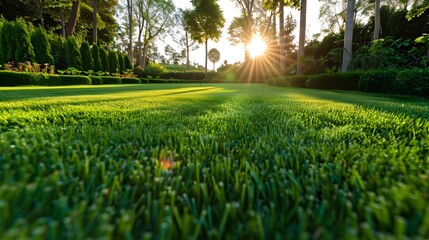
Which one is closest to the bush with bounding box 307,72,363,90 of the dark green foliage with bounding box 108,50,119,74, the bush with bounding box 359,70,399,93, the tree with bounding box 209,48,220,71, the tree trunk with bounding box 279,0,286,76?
the bush with bounding box 359,70,399,93

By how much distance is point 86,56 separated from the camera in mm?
16016

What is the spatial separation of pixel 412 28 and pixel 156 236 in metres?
20.8

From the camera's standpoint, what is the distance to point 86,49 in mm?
15953

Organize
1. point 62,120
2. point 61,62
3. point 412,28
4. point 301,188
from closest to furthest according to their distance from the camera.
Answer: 1. point 301,188
2. point 62,120
3. point 412,28
4. point 61,62

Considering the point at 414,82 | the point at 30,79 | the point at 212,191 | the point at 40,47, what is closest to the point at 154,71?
the point at 40,47

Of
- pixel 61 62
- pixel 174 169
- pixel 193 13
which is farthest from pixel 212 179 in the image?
pixel 193 13

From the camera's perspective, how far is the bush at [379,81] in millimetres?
5850

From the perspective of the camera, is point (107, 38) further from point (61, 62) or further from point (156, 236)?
point (156, 236)

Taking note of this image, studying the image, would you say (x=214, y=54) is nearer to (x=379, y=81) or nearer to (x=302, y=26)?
(x=302, y=26)

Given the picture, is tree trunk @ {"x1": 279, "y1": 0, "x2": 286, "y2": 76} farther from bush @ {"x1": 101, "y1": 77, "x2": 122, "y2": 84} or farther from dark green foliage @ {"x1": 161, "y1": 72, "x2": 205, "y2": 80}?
dark green foliage @ {"x1": 161, "y1": 72, "x2": 205, "y2": 80}

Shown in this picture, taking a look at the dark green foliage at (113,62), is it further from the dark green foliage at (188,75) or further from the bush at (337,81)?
the bush at (337,81)

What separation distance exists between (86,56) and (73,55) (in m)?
0.99

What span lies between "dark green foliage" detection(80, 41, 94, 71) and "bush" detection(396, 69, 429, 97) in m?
18.5

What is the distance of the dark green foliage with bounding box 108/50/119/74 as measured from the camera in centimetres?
1920
